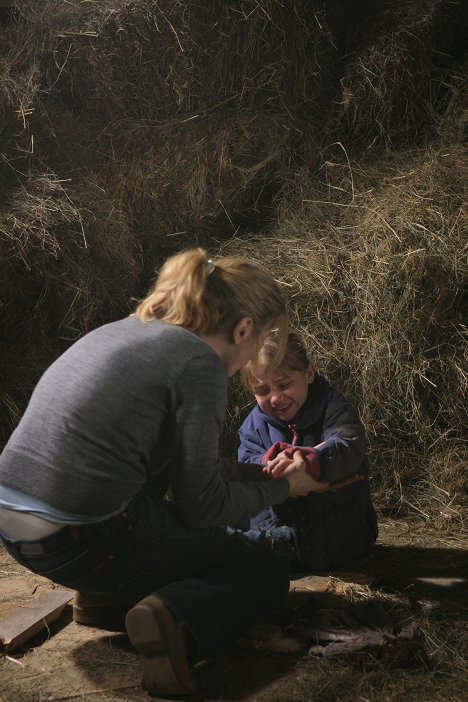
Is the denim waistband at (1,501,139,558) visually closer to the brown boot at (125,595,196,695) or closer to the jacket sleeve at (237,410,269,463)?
the brown boot at (125,595,196,695)

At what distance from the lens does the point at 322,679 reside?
2.20 metres

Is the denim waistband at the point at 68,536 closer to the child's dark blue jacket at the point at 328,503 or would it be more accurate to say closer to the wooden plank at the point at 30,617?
the wooden plank at the point at 30,617

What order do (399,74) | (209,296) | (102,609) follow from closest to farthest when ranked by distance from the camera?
(209,296), (102,609), (399,74)

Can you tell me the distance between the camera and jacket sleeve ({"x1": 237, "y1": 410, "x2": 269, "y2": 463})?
318 cm

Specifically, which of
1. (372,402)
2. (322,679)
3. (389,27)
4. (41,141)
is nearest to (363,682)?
(322,679)

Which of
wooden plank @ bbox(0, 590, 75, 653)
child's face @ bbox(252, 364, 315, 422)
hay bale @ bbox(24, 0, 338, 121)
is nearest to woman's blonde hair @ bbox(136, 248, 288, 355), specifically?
child's face @ bbox(252, 364, 315, 422)

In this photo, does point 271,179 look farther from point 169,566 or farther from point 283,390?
point 169,566

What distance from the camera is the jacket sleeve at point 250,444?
3.18 m

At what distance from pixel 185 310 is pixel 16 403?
165 cm

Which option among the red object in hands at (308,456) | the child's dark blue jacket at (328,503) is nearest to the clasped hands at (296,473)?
the red object in hands at (308,456)

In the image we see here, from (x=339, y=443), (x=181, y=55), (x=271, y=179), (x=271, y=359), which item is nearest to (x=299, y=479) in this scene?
(x=339, y=443)

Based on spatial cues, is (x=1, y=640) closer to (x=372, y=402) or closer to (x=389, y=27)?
(x=372, y=402)

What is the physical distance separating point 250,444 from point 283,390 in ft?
1.06

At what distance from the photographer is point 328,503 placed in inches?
116
